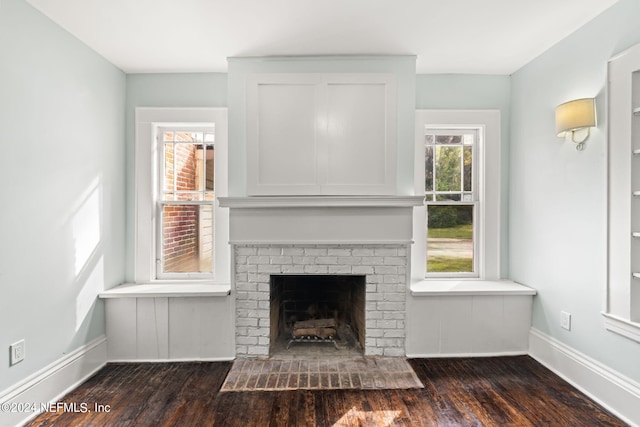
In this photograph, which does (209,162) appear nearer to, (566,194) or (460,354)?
(460,354)

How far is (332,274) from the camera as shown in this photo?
2930 mm

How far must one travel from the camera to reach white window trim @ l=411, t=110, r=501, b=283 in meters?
3.27

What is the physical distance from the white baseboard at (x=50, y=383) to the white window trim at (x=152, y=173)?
73cm

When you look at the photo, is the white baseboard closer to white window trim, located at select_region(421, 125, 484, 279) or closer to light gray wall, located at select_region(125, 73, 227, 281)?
light gray wall, located at select_region(125, 73, 227, 281)

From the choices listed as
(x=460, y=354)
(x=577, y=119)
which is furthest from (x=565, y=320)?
(x=577, y=119)

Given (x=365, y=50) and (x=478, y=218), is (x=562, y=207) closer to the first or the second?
(x=478, y=218)

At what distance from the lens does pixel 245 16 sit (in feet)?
7.54

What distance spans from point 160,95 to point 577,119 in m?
3.38

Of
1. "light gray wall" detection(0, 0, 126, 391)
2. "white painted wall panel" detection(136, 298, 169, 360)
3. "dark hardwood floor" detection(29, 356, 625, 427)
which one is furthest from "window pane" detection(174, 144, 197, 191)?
"dark hardwood floor" detection(29, 356, 625, 427)

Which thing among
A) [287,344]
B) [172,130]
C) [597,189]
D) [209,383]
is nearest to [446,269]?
[597,189]

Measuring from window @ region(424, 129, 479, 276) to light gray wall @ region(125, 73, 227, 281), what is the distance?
211cm

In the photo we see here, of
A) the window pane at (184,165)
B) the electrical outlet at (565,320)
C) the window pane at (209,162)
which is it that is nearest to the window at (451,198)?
the electrical outlet at (565,320)

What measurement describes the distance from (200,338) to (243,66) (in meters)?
2.32

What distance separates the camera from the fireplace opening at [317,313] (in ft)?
10.1
